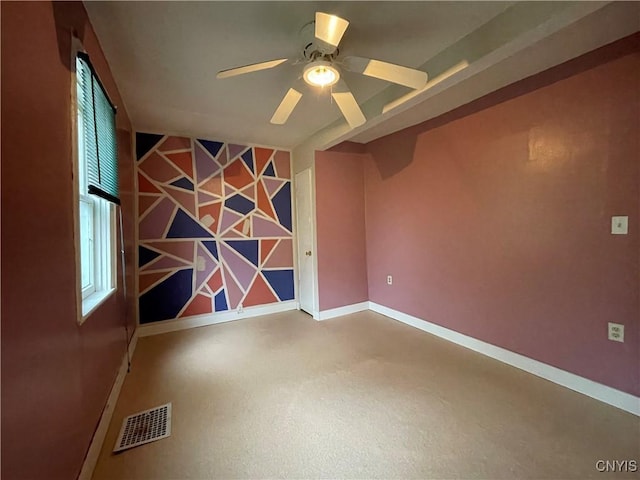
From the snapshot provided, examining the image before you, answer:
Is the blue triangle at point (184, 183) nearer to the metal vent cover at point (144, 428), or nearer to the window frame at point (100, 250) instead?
the window frame at point (100, 250)

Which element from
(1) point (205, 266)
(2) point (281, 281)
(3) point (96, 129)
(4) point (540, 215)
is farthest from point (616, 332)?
(1) point (205, 266)

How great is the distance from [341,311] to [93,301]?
2753mm

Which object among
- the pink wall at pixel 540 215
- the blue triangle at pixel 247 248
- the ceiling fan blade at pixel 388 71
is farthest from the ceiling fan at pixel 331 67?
the blue triangle at pixel 247 248

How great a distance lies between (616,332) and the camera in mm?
1901

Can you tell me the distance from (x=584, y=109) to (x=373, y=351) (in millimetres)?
2477

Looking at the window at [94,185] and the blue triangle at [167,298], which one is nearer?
the window at [94,185]

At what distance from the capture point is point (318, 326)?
351cm

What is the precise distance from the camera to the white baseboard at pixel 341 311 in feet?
12.3

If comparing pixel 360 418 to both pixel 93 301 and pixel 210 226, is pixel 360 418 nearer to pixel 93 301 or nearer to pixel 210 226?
pixel 93 301

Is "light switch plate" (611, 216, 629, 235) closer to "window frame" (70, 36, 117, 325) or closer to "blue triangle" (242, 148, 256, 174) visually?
"window frame" (70, 36, 117, 325)

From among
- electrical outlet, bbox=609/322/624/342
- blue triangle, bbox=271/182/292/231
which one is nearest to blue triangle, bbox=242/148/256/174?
blue triangle, bbox=271/182/292/231

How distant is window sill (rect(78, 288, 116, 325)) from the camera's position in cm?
152

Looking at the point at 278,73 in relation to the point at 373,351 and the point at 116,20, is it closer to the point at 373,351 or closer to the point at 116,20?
the point at 116,20

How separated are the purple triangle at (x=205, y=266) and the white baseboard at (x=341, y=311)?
147 cm
